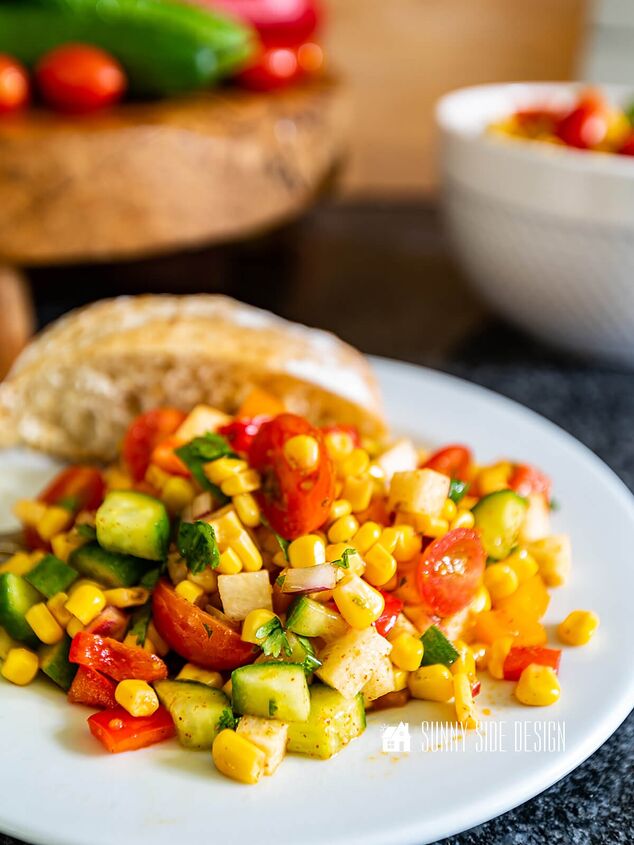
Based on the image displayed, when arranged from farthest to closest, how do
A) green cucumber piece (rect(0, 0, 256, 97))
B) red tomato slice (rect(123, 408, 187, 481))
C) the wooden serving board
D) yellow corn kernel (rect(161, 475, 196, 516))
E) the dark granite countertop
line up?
green cucumber piece (rect(0, 0, 256, 97))
the dark granite countertop
the wooden serving board
red tomato slice (rect(123, 408, 187, 481))
yellow corn kernel (rect(161, 475, 196, 516))

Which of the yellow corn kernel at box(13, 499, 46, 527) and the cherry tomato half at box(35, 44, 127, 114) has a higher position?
the cherry tomato half at box(35, 44, 127, 114)

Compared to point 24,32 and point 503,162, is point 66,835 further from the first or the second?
point 24,32

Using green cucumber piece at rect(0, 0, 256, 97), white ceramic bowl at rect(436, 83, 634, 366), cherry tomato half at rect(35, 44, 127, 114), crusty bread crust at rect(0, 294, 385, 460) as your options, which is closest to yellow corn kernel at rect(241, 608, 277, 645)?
crusty bread crust at rect(0, 294, 385, 460)

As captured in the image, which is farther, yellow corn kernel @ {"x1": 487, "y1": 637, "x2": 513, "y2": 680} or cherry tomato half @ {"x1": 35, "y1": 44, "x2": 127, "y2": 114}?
cherry tomato half @ {"x1": 35, "y1": 44, "x2": 127, "y2": 114}

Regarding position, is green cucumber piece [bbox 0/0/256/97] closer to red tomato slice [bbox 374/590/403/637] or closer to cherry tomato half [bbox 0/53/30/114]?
→ cherry tomato half [bbox 0/53/30/114]

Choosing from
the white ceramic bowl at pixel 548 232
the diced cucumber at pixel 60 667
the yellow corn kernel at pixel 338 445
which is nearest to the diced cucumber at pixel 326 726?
the diced cucumber at pixel 60 667

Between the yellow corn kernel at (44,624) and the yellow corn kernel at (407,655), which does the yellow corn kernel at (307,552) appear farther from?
the yellow corn kernel at (44,624)
